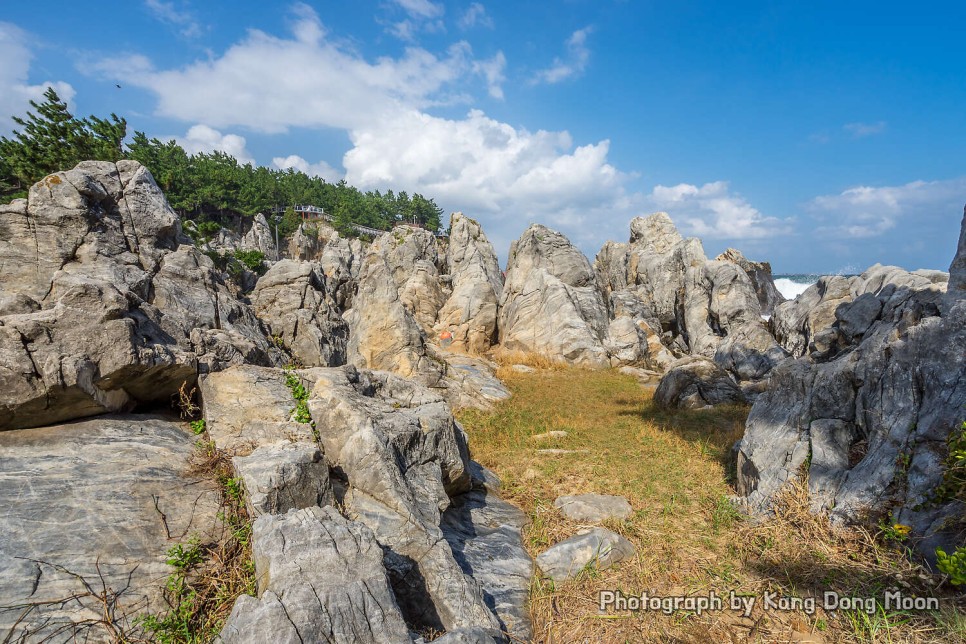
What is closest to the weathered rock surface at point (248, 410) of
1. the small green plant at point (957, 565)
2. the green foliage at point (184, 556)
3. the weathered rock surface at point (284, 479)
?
the weathered rock surface at point (284, 479)

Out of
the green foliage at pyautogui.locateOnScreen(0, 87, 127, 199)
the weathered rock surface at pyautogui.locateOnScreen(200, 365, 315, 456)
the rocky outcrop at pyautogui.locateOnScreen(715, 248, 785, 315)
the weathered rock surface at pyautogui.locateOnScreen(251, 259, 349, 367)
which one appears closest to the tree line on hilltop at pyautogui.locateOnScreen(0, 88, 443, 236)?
the green foliage at pyautogui.locateOnScreen(0, 87, 127, 199)

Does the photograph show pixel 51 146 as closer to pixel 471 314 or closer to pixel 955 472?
pixel 471 314

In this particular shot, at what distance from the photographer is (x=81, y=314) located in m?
6.79

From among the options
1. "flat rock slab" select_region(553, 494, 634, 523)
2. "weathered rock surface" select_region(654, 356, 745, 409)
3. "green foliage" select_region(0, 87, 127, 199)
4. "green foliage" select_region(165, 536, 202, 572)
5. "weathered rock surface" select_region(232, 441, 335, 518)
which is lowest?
"flat rock slab" select_region(553, 494, 634, 523)

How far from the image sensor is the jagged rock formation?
6656mm

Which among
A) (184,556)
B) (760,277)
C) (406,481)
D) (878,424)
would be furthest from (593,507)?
(760,277)

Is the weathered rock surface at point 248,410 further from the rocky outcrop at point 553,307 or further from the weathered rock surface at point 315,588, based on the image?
the rocky outcrop at point 553,307

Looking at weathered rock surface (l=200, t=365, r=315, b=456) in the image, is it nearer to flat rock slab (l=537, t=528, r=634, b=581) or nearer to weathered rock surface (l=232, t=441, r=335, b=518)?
weathered rock surface (l=232, t=441, r=335, b=518)

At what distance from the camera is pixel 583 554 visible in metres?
7.33

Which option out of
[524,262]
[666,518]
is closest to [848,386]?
[666,518]

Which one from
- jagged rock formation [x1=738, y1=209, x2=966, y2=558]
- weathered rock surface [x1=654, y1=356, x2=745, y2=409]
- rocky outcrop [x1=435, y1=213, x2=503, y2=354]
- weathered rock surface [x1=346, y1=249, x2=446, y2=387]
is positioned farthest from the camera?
rocky outcrop [x1=435, y1=213, x2=503, y2=354]

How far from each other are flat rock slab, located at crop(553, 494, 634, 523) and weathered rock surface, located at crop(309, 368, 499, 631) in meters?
2.19

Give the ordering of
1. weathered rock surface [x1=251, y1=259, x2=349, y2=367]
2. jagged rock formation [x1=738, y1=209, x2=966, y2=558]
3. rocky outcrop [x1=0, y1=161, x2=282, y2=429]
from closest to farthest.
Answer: rocky outcrop [x1=0, y1=161, x2=282, y2=429], jagged rock formation [x1=738, y1=209, x2=966, y2=558], weathered rock surface [x1=251, y1=259, x2=349, y2=367]

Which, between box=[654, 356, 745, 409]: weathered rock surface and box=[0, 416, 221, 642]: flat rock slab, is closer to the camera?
box=[0, 416, 221, 642]: flat rock slab
